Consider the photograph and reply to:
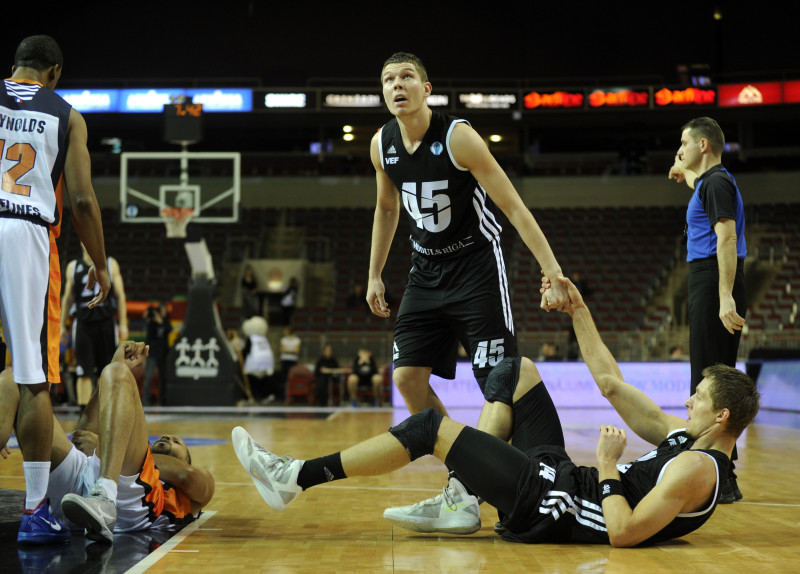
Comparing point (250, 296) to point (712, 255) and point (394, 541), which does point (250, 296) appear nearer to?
point (712, 255)

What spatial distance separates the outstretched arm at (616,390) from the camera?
3771mm

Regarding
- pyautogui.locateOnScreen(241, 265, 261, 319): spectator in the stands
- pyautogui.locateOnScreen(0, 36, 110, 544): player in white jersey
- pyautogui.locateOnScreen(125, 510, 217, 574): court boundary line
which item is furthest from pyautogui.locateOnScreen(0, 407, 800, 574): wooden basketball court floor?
pyautogui.locateOnScreen(241, 265, 261, 319): spectator in the stands

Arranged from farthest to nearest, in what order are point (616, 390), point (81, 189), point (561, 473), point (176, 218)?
point (176, 218), point (616, 390), point (81, 189), point (561, 473)

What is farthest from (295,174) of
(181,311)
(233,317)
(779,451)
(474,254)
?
(474,254)

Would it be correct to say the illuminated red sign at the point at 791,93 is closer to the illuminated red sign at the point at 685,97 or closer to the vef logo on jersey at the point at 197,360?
the illuminated red sign at the point at 685,97

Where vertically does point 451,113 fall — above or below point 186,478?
above

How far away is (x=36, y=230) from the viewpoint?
332 centimetres

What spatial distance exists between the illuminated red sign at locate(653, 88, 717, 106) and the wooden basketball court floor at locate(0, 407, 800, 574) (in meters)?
18.0

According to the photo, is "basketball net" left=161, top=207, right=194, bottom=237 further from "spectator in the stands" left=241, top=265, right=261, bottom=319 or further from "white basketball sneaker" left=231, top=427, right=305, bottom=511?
"white basketball sneaker" left=231, top=427, right=305, bottom=511

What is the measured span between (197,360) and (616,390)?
10532 millimetres

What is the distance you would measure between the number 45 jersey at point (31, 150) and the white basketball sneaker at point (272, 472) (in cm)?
124

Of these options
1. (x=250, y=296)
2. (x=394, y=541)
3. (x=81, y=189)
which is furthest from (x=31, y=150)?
(x=250, y=296)

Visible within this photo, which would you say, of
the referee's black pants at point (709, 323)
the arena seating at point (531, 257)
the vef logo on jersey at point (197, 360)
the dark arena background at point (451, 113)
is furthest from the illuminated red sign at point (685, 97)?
the referee's black pants at point (709, 323)

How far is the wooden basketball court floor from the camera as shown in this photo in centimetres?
288
